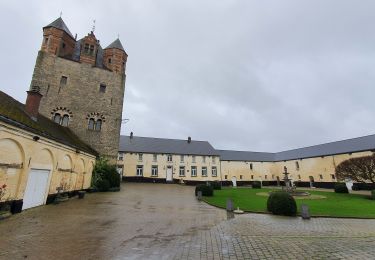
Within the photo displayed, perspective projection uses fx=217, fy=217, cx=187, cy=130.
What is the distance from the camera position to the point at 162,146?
46406mm

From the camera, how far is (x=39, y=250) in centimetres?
607

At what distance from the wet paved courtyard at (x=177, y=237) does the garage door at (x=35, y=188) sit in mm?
1343

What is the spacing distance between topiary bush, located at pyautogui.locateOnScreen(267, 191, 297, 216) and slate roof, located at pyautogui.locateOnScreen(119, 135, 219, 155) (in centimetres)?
3306

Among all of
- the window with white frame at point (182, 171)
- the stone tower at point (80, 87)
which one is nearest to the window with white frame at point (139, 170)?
the window with white frame at point (182, 171)

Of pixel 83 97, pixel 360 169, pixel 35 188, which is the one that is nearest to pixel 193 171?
pixel 83 97

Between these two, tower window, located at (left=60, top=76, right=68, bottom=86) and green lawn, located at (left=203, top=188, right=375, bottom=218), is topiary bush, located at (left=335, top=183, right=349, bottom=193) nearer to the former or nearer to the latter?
green lawn, located at (left=203, top=188, right=375, bottom=218)

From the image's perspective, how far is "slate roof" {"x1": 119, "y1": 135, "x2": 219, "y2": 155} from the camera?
145 ft

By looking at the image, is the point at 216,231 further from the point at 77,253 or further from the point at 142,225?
the point at 77,253

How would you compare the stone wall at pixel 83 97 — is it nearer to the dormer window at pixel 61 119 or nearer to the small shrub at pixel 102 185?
the dormer window at pixel 61 119

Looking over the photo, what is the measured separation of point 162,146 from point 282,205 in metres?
35.5

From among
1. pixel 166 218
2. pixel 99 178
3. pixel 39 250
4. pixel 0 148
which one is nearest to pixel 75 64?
pixel 99 178

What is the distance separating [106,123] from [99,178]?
7.48 m

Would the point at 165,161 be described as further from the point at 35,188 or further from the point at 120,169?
the point at 35,188

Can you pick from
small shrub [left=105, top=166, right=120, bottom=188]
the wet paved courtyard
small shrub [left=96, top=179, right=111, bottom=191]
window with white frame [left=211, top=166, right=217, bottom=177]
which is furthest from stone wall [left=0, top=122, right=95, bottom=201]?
window with white frame [left=211, top=166, right=217, bottom=177]
